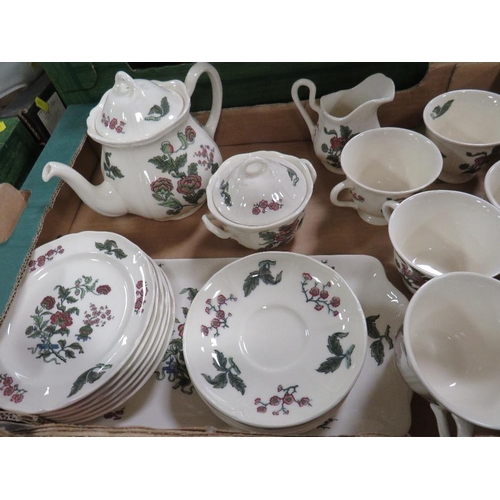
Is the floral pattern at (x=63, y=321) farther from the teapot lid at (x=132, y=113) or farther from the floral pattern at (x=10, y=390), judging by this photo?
the teapot lid at (x=132, y=113)

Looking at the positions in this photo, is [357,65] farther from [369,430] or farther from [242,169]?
[369,430]

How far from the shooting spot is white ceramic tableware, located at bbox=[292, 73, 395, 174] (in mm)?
554

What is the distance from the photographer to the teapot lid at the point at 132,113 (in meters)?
0.48

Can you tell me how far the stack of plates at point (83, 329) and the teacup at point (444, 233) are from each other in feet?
0.99

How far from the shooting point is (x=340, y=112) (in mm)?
632

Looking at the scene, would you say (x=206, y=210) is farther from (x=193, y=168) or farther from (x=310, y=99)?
(x=310, y=99)

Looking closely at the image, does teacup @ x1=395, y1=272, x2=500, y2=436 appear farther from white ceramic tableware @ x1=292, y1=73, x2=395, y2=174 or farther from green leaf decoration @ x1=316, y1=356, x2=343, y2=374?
white ceramic tableware @ x1=292, y1=73, x2=395, y2=174

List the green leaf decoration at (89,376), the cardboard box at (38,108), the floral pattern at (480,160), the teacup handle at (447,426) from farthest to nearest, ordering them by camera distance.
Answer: the cardboard box at (38,108) → the floral pattern at (480,160) → the green leaf decoration at (89,376) → the teacup handle at (447,426)

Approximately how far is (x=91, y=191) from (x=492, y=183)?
54cm

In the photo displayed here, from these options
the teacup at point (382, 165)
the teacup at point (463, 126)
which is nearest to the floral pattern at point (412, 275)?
the teacup at point (382, 165)

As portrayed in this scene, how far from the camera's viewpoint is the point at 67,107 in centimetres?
Answer: 69

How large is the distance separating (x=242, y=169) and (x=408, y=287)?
0.84 ft

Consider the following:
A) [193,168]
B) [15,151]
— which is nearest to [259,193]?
[193,168]

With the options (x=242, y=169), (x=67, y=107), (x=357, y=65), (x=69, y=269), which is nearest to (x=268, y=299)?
(x=242, y=169)
